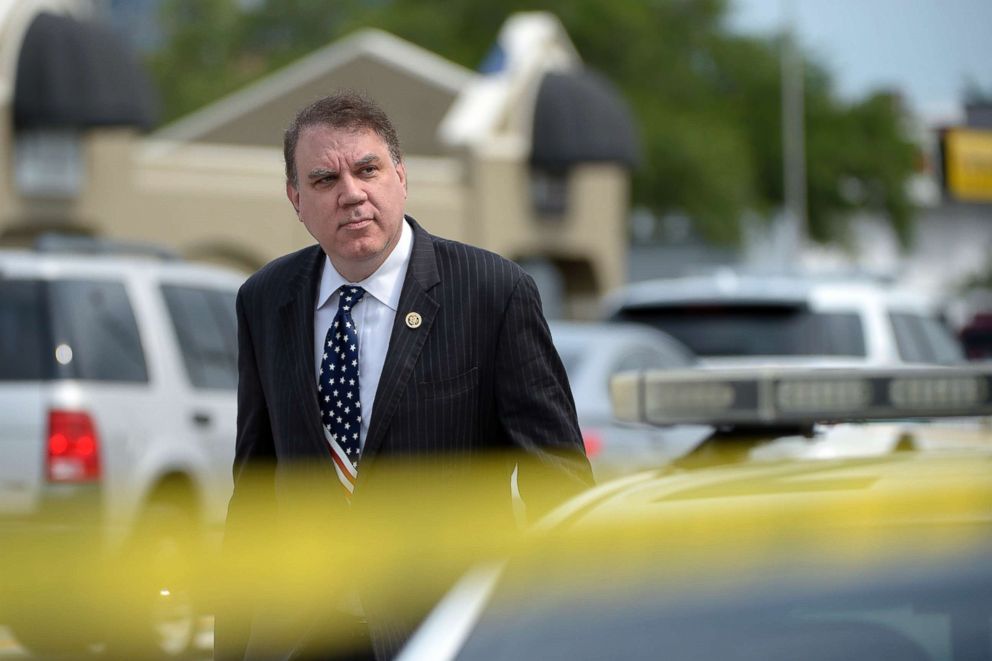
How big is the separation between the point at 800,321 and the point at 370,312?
28.1ft

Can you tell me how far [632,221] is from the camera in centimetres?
6138

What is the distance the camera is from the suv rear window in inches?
369

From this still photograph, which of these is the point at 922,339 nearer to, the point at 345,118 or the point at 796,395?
the point at 796,395

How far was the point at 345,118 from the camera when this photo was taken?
3449 millimetres

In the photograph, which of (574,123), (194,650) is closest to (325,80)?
(574,123)

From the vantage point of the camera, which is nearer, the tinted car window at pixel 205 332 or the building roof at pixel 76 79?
the tinted car window at pixel 205 332

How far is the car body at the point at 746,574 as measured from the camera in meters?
2.69

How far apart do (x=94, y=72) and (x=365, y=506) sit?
29.2 m

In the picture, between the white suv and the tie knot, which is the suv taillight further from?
the tie knot

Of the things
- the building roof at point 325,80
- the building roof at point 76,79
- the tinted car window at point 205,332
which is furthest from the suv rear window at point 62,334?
the building roof at point 325,80

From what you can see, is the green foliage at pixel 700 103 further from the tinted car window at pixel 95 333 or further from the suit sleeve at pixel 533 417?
the suit sleeve at pixel 533 417

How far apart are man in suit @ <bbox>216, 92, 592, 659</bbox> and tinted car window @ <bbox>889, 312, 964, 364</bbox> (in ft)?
29.1

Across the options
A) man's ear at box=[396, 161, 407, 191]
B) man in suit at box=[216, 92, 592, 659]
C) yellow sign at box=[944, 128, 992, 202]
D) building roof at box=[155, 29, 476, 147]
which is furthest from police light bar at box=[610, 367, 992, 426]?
yellow sign at box=[944, 128, 992, 202]

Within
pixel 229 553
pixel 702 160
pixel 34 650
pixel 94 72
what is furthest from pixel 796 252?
pixel 229 553
